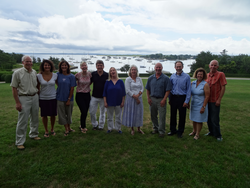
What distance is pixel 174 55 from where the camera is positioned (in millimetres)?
158250

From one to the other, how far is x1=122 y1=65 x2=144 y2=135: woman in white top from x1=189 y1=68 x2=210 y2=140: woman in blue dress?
1.44 metres

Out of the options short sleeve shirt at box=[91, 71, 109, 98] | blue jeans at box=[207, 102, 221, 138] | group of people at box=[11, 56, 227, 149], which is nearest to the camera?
group of people at box=[11, 56, 227, 149]

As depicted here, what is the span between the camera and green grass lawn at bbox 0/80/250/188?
270cm

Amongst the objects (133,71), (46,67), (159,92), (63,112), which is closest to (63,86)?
(46,67)

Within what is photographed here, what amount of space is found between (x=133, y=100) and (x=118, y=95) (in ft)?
1.47

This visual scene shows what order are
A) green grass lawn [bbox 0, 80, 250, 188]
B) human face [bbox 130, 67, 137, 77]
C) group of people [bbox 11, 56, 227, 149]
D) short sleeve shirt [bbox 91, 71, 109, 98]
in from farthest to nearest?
short sleeve shirt [bbox 91, 71, 109, 98] → human face [bbox 130, 67, 137, 77] → group of people [bbox 11, 56, 227, 149] → green grass lawn [bbox 0, 80, 250, 188]

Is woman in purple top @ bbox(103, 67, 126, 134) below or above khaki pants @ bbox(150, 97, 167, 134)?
above

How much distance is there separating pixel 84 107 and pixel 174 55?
166470 millimetres

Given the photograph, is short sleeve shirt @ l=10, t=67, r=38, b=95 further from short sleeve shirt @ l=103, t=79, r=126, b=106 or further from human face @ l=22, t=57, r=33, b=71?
short sleeve shirt @ l=103, t=79, r=126, b=106

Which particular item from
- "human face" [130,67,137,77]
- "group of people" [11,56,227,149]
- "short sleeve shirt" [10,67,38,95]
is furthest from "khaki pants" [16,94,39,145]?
"human face" [130,67,137,77]

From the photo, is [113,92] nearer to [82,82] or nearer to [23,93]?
[82,82]

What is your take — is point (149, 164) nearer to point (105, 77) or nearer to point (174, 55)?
point (105, 77)

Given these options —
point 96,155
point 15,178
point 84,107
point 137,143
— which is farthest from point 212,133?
point 15,178

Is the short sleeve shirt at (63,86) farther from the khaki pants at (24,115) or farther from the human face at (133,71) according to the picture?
the human face at (133,71)
